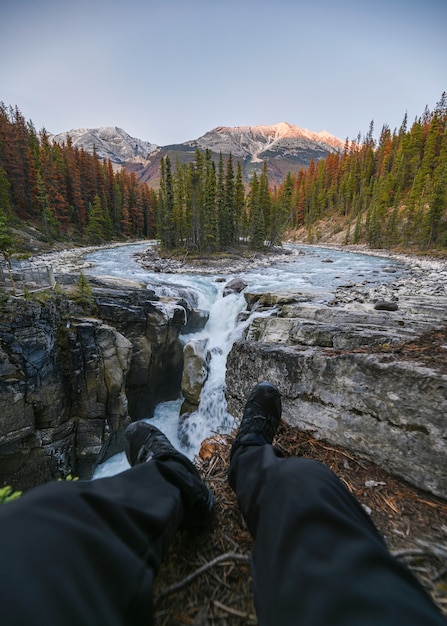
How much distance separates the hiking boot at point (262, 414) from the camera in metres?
2.36

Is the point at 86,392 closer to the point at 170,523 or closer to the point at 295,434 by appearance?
the point at 295,434

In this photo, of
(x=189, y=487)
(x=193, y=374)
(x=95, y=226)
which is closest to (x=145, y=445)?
(x=189, y=487)

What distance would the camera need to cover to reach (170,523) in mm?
1332

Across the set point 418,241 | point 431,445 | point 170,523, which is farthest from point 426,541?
point 418,241

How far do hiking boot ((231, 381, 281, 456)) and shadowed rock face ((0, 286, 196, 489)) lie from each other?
5.59 meters

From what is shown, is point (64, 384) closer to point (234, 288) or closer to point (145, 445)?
point (145, 445)

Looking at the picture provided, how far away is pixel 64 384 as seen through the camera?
654cm

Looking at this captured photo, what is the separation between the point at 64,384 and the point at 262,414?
236 inches

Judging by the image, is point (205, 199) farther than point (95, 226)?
No

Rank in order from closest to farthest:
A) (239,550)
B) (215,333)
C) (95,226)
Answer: (239,550) < (215,333) < (95,226)

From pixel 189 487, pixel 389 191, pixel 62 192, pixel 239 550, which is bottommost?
pixel 239 550

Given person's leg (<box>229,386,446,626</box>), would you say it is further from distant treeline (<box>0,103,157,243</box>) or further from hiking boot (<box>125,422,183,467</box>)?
distant treeline (<box>0,103,157,243</box>)

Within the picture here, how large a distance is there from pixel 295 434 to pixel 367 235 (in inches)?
1891

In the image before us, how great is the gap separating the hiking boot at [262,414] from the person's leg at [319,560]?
2.83 ft
